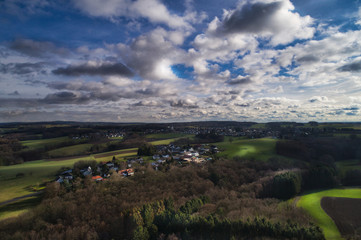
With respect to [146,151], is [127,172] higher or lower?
lower

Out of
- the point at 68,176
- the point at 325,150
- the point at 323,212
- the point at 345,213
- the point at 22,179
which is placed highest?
→ the point at 325,150

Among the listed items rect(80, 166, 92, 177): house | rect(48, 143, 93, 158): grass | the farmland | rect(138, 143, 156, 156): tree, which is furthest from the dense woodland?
rect(138, 143, 156, 156): tree

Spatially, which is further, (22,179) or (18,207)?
(22,179)

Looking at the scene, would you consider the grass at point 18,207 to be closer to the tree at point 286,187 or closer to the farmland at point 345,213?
the farmland at point 345,213

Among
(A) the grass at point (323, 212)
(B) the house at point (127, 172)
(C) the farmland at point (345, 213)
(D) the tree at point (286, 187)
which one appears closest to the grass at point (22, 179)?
(B) the house at point (127, 172)

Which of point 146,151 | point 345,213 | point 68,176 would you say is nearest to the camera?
point 345,213

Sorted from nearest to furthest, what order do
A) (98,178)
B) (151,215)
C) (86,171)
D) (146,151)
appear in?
(151,215), (98,178), (86,171), (146,151)

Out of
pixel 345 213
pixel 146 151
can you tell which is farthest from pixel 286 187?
pixel 146 151

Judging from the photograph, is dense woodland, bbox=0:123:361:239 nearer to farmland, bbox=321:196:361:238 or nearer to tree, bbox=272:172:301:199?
tree, bbox=272:172:301:199

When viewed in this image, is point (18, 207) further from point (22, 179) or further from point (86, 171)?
point (86, 171)

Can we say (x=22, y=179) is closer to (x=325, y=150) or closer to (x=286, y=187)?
(x=286, y=187)

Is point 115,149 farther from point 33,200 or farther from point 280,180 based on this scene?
point 280,180

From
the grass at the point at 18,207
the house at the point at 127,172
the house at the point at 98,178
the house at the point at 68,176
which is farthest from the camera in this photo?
the house at the point at 127,172
